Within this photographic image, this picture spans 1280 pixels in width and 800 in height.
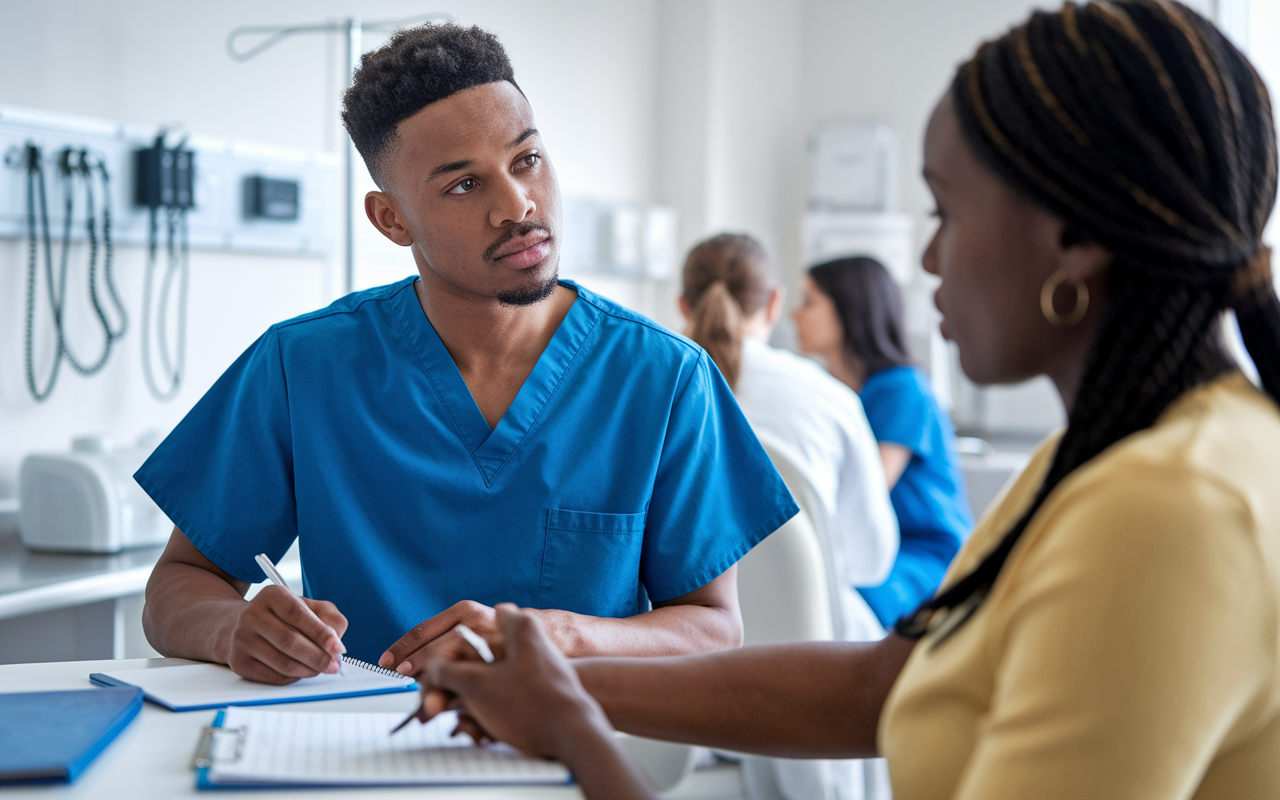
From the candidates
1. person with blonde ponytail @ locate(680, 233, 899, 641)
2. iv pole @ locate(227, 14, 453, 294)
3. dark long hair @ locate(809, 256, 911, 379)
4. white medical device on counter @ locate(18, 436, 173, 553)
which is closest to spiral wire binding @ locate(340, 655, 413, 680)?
white medical device on counter @ locate(18, 436, 173, 553)

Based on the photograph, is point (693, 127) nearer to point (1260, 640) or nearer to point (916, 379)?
point (916, 379)

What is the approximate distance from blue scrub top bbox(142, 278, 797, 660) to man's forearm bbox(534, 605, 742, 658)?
0.04m

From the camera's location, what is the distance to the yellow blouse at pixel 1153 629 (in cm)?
56

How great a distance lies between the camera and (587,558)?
1.20 m

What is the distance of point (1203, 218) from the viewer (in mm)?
620

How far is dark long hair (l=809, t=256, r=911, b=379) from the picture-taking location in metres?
2.86

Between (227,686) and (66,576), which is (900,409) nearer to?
(66,576)

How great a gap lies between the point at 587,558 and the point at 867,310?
6.09ft

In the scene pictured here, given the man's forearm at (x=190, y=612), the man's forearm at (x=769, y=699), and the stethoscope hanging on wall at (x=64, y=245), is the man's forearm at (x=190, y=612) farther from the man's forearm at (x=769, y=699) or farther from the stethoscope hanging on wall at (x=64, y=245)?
the stethoscope hanging on wall at (x=64, y=245)

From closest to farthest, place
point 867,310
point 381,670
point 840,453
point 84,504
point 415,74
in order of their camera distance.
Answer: point 381,670 < point 415,74 < point 84,504 < point 840,453 < point 867,310

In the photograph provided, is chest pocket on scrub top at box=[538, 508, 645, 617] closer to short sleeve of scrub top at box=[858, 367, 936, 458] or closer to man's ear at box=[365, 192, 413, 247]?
man's ear at box=[365, 192, 413, 247]

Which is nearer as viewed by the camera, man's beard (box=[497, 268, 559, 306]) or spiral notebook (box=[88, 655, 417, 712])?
spiral notebook (box=[88, 655, 417, 712])

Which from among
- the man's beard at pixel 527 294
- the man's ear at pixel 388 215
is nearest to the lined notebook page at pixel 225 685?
the man's beard at pixel 527 294

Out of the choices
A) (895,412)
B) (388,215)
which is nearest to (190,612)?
(388,215)
